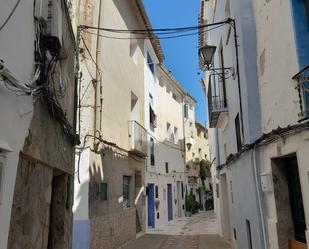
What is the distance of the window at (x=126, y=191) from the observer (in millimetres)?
13941

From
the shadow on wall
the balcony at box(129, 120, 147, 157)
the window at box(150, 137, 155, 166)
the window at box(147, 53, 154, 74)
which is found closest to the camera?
the shadow on wall

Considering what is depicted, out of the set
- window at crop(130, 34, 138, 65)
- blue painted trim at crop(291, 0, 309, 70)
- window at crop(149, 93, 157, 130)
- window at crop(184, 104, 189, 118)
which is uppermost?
window at crop(184, 104, 189, 118)

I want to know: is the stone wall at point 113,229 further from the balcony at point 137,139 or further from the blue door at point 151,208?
the blue door at point 151,208

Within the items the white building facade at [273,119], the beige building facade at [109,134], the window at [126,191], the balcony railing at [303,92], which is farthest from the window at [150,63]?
Result: the balcony railing at [303,92]

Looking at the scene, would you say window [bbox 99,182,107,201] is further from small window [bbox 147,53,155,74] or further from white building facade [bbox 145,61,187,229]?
small window [bbox 147,53,155,74]

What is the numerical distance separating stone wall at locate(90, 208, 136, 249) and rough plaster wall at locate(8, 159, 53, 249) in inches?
211

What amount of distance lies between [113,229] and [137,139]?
4525 mm

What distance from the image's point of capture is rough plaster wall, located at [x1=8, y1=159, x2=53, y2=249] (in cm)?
337

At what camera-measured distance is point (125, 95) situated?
576 inches

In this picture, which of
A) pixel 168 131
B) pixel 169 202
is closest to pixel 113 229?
pixel 169 202

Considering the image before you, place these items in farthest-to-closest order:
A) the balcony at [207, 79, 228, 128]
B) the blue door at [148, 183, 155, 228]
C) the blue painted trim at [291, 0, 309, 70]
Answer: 1. the blue door at [148, 183, 155, 228]
2. the balcony at [207, 79, 228, 128]
3. the blue painted trim at [291, 0, 309, 70]

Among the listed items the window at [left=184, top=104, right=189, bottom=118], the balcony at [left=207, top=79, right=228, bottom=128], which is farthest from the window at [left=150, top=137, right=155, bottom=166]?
the window at [left=184, top=104, right=189, bottom=118]

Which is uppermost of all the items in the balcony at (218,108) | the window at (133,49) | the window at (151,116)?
the window at (133,49)

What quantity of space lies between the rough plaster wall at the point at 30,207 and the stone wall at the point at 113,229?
536 centimetres
